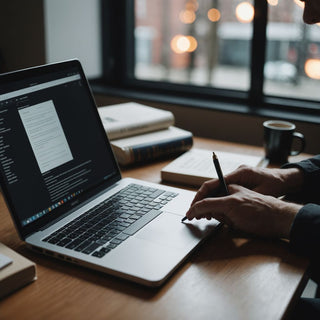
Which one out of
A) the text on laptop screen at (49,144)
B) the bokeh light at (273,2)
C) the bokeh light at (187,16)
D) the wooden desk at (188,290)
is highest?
the bokeh light at (273,2)

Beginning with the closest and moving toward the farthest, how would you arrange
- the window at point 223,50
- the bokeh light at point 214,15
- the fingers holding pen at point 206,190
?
the fingers holding pen at point 206,190 < the window at point 223,50 < the bokeh light at point 214,15

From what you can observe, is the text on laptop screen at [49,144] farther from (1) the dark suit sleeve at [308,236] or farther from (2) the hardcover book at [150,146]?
(1) the dark suit sleeve at [308,236]

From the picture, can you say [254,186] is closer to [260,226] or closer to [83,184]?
[260,226]

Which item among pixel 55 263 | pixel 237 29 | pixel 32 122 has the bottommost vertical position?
pixel 55 263

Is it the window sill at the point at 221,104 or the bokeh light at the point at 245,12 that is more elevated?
the bokeh light at the point at 245,12

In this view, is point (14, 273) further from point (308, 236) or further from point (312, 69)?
point (312, 69)

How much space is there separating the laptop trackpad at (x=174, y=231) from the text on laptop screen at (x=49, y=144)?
0.19 meters

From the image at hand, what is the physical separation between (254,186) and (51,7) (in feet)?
4.70

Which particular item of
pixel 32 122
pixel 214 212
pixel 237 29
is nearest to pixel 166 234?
pixel 214 212

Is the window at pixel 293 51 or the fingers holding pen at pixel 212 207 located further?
the window at pixel 293 51

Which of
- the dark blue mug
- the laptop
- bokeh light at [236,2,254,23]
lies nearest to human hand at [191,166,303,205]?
the laptop

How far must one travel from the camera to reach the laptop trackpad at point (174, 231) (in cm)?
82

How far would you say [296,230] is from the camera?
0.83 m

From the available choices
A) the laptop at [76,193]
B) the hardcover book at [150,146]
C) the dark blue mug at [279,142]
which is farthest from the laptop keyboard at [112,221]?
the dark blue mug at [279,142]
